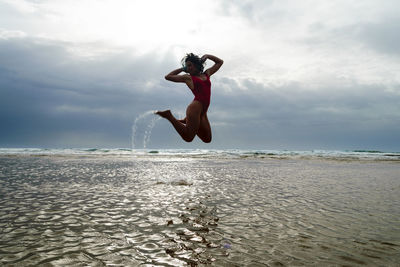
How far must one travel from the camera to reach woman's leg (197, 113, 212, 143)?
7.98 m

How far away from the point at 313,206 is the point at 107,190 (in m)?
5.11

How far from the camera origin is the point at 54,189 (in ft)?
25.2

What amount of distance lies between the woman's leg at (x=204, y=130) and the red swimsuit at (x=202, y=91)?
21 cm

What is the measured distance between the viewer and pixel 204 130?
26.6ft

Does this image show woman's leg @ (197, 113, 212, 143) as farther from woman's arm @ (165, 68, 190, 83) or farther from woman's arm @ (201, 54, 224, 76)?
woman's arm @ (201, 54, 224, 76)

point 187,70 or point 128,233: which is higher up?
point 187,70

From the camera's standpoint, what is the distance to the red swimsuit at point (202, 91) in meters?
7.74

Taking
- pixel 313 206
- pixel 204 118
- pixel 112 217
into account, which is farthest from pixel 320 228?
pixel 204 118

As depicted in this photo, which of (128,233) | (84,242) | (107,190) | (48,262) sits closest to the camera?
(48,262)

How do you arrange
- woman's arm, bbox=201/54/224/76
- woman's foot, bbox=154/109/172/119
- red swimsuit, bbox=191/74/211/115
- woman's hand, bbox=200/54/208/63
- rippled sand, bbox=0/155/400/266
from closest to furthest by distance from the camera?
1. rippled sand, bbox=0/155/400/266
2. woman's foot, bbox=154/109/172/119
3. red swimsuit, bbox=191/74/211/115
4. woman's hand, bbox=200/54/208/63
5. woman's arm, bbox=201/54/224/76

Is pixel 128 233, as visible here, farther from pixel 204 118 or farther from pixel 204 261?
pixel 204 118

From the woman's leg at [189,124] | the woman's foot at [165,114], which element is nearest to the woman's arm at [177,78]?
the woman's leg at [189,124]

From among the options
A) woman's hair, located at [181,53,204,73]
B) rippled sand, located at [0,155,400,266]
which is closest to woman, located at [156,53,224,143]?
woman's hair, located at [181,53,204,73]

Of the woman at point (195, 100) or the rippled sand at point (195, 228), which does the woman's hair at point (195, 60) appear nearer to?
the woman at point (195, 100)
